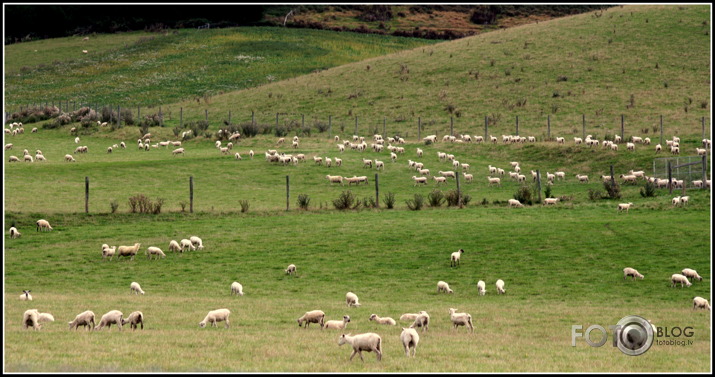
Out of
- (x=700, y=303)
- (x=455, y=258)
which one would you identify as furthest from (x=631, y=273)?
(x=455, y=258)

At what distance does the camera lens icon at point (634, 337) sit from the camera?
1673 cm

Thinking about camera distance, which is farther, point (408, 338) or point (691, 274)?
point (691, 274)

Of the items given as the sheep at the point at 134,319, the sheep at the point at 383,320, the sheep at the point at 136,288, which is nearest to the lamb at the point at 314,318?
Answer: the sheep at the point at 383,320

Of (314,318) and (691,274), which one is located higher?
(314,318)

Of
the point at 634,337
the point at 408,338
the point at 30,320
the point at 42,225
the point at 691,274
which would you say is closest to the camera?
the point at 408,338

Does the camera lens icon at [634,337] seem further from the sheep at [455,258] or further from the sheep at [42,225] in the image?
the sheep at [42,225]

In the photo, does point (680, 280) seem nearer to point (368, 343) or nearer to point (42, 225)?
point (368, 343)

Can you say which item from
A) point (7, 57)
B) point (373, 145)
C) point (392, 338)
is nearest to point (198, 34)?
point (7, 57)

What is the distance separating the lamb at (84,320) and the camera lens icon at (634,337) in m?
11.5

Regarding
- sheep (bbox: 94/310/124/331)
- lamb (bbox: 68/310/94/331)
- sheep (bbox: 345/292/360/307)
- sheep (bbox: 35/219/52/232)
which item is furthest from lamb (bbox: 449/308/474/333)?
sheep (bbox: 35/219/52/232)

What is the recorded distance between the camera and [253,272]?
28219 millimetres

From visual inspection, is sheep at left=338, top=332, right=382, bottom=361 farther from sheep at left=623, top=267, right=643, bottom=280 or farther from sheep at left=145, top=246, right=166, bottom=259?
sheep at left=145, top=246, right=166, bottom=259

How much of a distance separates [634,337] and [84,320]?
12.1 m

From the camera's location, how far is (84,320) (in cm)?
1817
